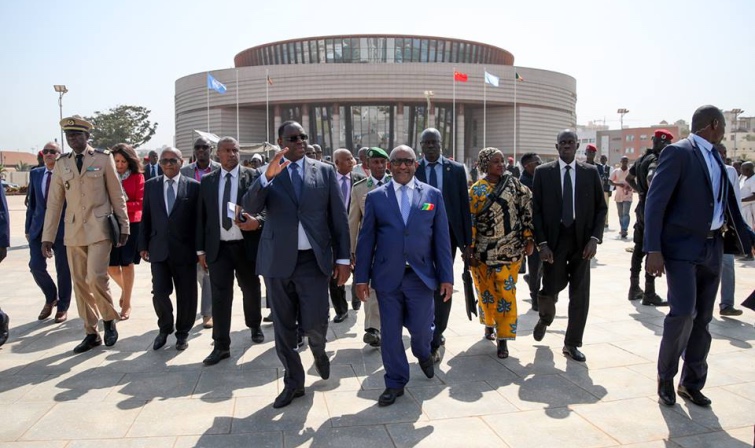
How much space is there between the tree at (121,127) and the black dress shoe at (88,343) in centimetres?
6505

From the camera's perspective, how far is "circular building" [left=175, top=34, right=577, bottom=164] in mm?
58375

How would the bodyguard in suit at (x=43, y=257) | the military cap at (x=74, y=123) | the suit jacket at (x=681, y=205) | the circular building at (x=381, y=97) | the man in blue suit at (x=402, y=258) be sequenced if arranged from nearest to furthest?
the suit jacket at (x=681, y=205), the man in blue suit at (x=402, y=258), the military cap at (x=74, y=123), the bodyguard in suit at (x=43, y=257), the circular building at (x=381, y=97)

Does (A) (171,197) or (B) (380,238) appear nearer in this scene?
(B) (380,238)

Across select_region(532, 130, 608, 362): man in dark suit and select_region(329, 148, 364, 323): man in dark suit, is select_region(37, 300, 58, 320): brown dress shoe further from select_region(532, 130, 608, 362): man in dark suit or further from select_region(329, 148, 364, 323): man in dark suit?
select_region(532, 130, 608, 362): man in dark suit

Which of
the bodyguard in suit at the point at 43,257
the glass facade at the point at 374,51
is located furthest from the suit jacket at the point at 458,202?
the glass facade at the point at 374,51

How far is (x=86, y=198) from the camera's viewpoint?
5.44 m

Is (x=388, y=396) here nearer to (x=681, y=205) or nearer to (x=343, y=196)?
(x=681, y=205)

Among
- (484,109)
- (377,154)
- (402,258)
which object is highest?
(484,109)

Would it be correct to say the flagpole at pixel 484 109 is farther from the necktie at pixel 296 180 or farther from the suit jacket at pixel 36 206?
the necktie at pixel 296 180

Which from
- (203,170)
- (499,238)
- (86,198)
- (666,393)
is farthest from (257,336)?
(666,393)

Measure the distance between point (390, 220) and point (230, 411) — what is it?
177 centimetres

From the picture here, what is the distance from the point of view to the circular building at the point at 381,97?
58.4 m

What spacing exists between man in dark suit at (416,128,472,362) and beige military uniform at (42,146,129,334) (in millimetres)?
3143

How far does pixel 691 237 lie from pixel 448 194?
2.03 metres
